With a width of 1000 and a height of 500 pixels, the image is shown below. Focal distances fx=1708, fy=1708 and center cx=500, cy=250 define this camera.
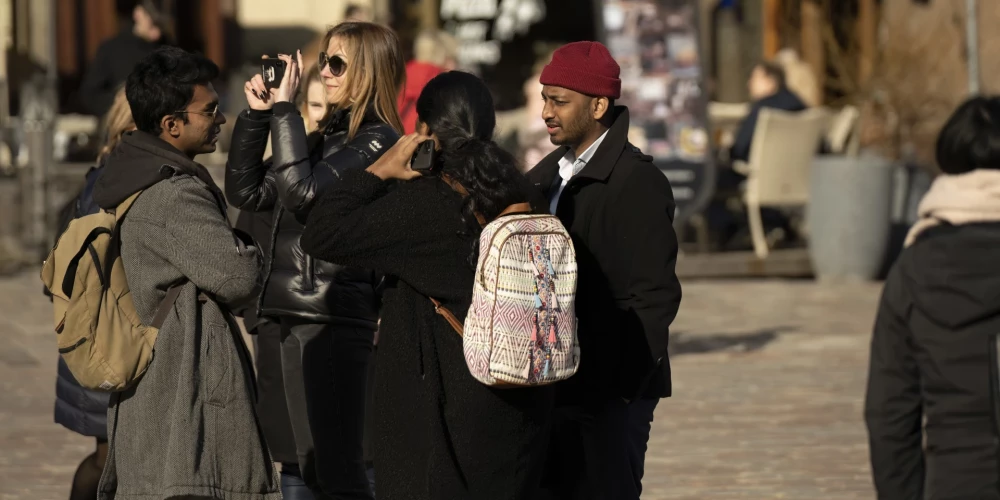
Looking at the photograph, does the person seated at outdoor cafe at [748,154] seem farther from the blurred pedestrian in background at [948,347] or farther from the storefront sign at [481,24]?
the blurred pedestrian in background at [948,347]

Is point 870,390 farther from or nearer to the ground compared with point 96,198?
nearer to the ground

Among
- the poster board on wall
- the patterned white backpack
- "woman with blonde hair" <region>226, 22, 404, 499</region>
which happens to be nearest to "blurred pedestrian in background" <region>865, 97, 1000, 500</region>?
the patterned white backpack

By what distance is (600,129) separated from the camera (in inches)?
184

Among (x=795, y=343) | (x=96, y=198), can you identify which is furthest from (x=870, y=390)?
(x=795, y=343)

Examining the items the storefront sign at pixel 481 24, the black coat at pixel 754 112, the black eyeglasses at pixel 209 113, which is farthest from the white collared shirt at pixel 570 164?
the storefront sign at pixel 481 24

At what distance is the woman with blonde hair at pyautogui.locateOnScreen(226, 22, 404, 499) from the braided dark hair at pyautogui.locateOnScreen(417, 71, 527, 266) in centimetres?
71

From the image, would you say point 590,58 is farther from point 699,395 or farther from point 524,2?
point 524,2

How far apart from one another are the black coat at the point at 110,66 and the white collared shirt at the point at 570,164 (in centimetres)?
857

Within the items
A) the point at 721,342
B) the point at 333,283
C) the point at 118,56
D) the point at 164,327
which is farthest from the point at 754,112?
the point at 164,327

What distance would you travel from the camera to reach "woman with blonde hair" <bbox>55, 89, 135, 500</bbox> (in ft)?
18.0

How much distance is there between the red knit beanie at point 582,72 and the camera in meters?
4.58

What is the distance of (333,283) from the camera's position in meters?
5.09

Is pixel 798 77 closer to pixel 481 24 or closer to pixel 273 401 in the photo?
pixel 481 24

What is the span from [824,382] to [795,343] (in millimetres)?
1525
